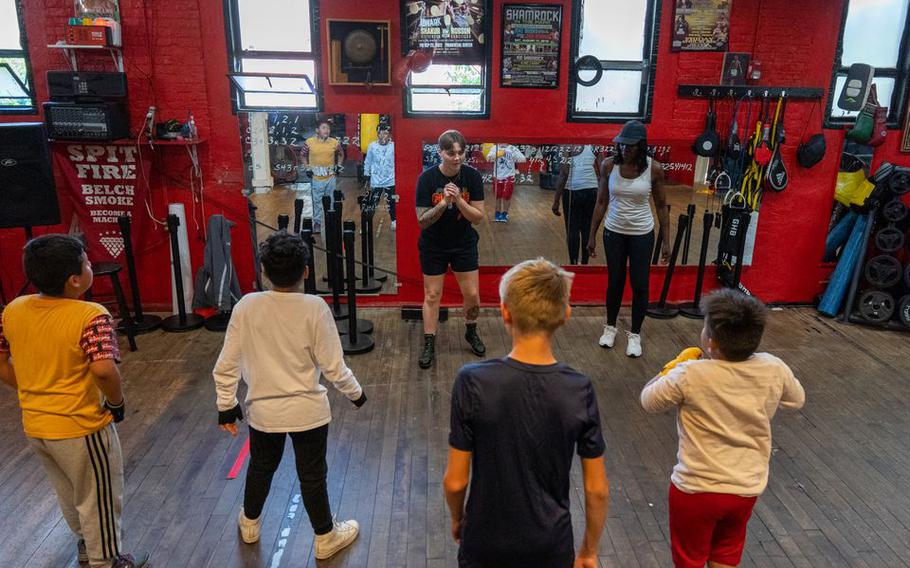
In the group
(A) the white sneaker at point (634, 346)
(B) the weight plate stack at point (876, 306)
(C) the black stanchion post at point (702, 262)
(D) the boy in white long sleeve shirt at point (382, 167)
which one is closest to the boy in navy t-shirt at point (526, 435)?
(A) the white sneaker at point (634, 346)

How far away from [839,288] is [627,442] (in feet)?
10.0

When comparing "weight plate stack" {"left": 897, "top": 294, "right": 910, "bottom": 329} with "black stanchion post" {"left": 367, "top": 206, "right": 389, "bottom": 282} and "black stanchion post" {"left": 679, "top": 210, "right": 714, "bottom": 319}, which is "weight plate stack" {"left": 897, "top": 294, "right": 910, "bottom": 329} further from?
"black stanchion post" {"left": 367, "top": 206, "right": 389, "bottom": 282}

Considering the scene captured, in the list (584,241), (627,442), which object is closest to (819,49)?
(584,241)

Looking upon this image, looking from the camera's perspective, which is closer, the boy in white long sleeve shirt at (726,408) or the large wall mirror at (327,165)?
the boy in white long sleeve shirt at (726,408)

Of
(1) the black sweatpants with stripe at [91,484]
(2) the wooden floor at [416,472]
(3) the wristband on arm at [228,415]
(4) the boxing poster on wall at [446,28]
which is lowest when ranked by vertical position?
(2) the wooden floor at [416,472]

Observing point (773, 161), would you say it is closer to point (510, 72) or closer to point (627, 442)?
point (510, 72)

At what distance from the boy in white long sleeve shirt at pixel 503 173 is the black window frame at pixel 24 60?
Answer: 3419 millimetres

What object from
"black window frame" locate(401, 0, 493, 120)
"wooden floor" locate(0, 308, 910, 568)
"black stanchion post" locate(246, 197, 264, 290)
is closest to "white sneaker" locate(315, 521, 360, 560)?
"wooden floor" locate(0, 308, 910, 568)

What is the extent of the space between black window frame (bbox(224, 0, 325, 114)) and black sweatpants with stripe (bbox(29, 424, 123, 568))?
3177mm

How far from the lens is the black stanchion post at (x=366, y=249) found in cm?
527

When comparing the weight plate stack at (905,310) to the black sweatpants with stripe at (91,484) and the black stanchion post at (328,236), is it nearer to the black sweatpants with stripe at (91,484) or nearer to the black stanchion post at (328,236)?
the black stanchion post at (328,236)

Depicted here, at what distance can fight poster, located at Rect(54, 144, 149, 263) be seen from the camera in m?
4.80

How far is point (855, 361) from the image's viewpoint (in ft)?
14.9

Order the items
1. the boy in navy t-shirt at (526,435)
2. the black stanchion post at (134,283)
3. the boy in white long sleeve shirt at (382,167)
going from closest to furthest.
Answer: the boy in navy t-shirt at (526,435) < the black stanchion post at (134,283) < the boy in white long sleeve shirt at (382,167)
